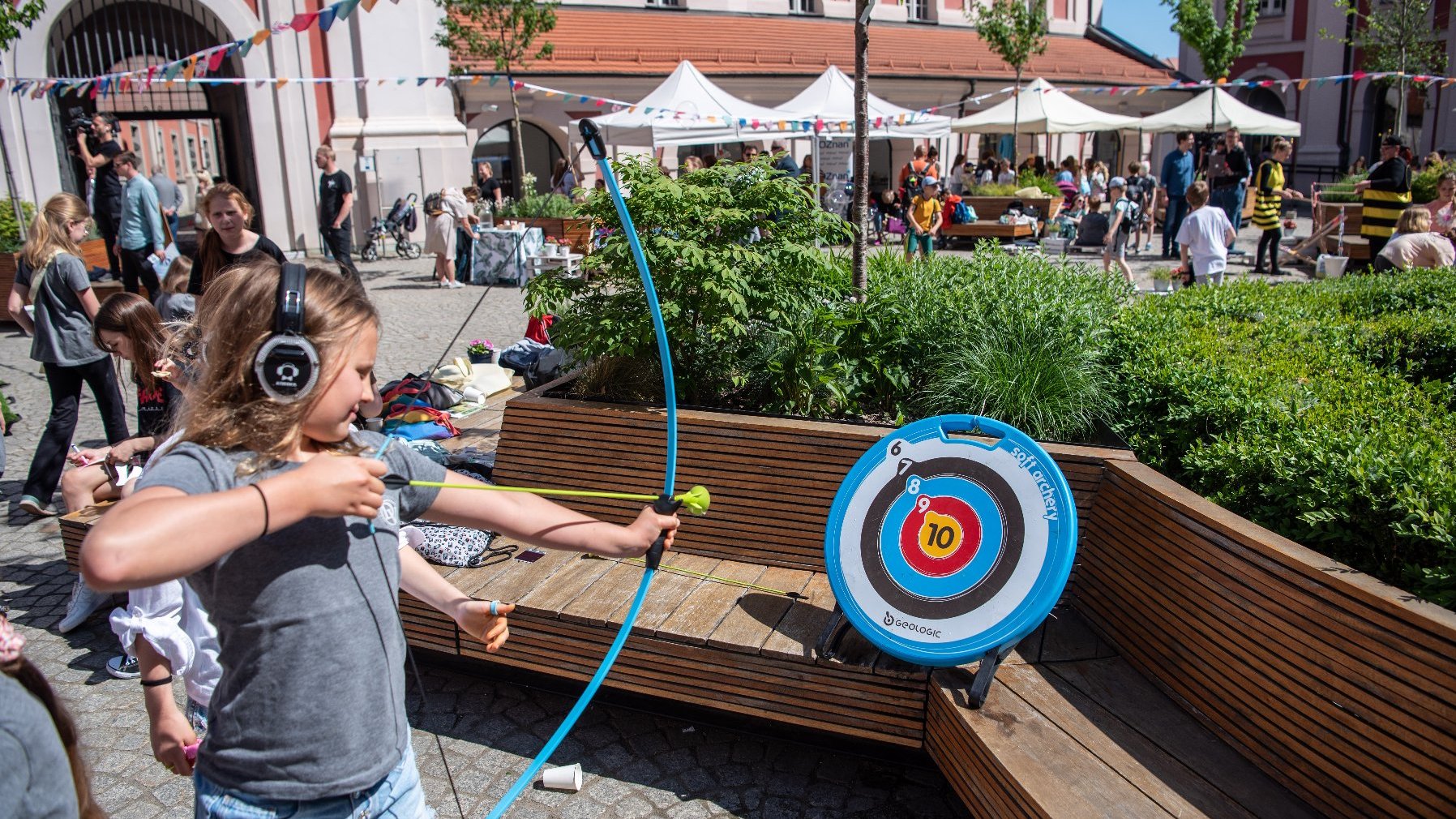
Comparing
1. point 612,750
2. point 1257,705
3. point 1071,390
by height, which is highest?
point 1071,390

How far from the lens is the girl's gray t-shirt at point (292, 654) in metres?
1.65

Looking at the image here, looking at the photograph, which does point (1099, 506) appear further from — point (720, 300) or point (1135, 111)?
point (1135, 111)

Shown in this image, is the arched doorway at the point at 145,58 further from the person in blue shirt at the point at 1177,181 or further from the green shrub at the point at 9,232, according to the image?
the person in blue shirt at the point at 1177,181

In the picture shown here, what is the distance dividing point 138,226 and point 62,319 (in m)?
5.42

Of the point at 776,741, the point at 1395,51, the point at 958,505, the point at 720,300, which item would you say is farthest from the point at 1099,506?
the point at 1395,51

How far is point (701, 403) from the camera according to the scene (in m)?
4.64

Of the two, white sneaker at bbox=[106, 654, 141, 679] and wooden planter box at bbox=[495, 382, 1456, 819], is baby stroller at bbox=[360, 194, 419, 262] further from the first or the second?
wooden planter box at bbox=[495, 382, 1456, 819]

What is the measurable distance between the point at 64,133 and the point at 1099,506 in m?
19.4

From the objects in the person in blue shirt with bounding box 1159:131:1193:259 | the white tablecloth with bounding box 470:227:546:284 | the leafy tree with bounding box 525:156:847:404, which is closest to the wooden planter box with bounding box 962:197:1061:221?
the person in blue shirt with bounding box 1159:131:1193:259

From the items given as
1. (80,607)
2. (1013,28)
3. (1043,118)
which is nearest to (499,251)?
(80,607)

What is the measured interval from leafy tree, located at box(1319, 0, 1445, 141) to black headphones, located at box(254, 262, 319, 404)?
2883 centimetres

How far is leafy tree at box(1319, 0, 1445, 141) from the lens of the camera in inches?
1020

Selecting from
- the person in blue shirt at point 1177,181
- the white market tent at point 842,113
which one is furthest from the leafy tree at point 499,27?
the person in blue shirt at point 1177,181

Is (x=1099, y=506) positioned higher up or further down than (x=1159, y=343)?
further down
